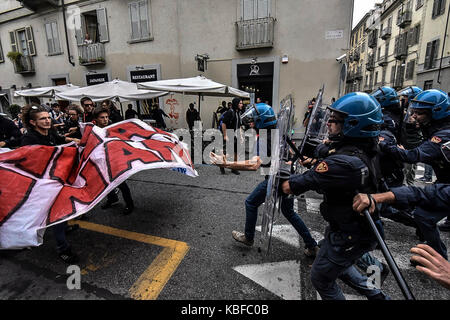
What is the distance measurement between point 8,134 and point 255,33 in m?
10.6

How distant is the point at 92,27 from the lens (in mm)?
15203

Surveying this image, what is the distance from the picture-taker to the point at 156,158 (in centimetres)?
321

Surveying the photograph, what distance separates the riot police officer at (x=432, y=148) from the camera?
8.21 ft

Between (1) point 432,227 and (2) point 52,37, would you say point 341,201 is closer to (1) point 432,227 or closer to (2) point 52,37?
(1) point 432,227

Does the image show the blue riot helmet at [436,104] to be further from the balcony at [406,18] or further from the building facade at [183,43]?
the balcony at [406,18]

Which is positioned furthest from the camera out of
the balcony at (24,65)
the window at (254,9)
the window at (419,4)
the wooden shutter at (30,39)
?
the window at (419,4)

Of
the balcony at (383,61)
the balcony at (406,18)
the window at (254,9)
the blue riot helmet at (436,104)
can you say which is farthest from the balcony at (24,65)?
the balcony at (383,61)

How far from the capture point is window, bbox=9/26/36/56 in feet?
52.0

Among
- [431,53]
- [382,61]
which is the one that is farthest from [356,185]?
[382,61]

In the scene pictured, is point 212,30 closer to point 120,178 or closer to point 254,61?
point 254,61

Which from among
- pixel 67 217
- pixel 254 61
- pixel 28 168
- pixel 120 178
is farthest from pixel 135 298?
pixel 254 61

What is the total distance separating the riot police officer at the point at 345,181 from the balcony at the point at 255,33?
11024mm

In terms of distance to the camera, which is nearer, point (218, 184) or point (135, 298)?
point (135, 298)
